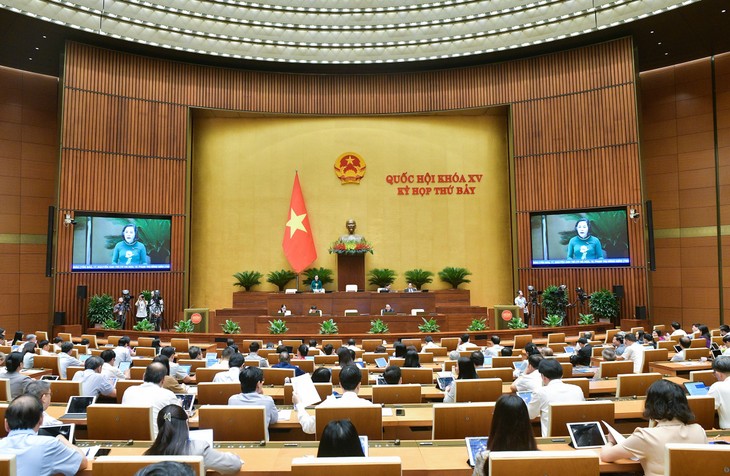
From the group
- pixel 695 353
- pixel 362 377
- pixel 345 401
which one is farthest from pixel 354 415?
pixel 695 353

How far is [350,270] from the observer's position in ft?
51.6

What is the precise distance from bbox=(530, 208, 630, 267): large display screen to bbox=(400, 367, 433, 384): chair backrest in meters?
10.4

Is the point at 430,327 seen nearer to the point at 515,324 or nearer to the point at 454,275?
the point at 515,324

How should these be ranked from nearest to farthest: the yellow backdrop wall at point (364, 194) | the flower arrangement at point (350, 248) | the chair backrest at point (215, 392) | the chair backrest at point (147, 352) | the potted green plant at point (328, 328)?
the chair backrest at point (215, 392)
the chair backrest at point (147, 352)
the potted green plant at point (328, 328)
the flower arrangement at point (350, 248)
the yellow backdrop wall at point (364, 194)

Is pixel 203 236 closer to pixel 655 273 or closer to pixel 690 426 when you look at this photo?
pixel 655 273

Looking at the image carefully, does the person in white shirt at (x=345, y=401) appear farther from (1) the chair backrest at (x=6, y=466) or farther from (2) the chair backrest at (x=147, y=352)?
(2) the chair backrest at (x=147, y=352)

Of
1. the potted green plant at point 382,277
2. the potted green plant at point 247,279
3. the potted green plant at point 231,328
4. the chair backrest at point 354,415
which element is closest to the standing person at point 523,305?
the potted green plant at point 382,277

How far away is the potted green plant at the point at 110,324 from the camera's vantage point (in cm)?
1294

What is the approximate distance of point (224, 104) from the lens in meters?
16.0

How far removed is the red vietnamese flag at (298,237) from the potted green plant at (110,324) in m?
5.10

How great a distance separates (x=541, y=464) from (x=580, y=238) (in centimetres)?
1358

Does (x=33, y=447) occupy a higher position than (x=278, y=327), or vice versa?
(x=33, y=447)

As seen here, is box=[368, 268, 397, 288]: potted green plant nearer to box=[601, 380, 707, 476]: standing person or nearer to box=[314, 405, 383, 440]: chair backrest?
box=[314, 405, 383, 440]: chair backrest

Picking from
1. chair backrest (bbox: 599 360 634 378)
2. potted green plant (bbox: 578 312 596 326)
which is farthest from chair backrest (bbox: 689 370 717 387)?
potted green plant (bbox: 578 312 596 326)
